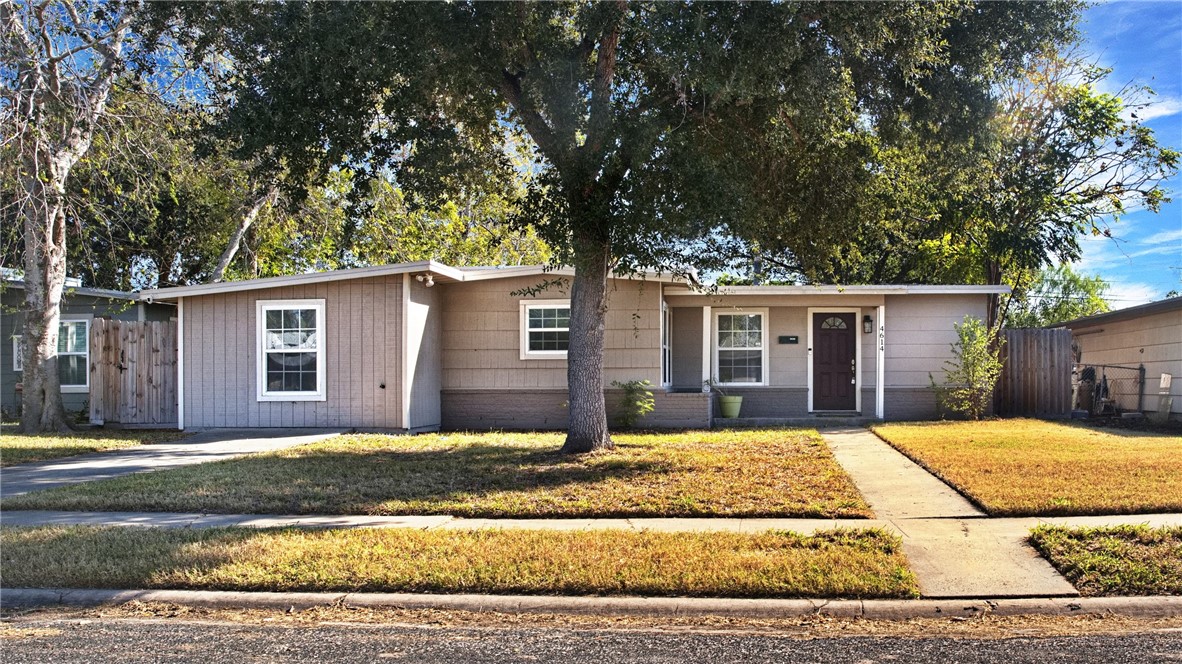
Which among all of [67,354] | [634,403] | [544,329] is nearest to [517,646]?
[634,403]

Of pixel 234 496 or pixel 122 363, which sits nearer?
pixel 234 496

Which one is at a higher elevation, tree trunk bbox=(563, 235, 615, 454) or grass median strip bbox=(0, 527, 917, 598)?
tree trunk bbox=(563, 235, 615, 454)

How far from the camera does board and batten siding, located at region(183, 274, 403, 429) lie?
607 inches

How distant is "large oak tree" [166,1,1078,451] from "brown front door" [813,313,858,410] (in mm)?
6876

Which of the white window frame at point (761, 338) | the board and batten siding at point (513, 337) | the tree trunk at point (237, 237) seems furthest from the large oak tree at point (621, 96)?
the tree trunk at point (237, 237)

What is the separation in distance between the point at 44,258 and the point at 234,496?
9591mm

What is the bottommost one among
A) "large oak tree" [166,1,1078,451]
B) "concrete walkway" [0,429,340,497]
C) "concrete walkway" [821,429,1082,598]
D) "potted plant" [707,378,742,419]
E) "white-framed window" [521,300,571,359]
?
"concrete walkway" [821,429,1082,598]

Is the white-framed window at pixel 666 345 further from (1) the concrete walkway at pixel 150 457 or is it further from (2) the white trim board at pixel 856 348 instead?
(1) the concrete walkway at pixel 150 457

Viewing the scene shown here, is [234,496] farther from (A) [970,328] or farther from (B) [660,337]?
(A) [970,328]

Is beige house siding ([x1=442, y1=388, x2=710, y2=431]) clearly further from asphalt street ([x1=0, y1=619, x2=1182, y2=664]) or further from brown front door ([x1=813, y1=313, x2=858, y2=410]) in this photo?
asphalt street ([x1=0, y1=619, x2=1182, y2=664])

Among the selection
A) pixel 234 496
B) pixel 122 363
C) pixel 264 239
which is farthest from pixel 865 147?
pixel 264 239

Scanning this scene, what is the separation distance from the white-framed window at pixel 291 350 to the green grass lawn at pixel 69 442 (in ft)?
6.09

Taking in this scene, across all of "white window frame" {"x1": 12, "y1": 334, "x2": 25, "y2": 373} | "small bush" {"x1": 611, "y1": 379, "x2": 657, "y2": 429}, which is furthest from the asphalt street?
"white window frame" {"x1": 12, "y1": 334, "x2": 25, "y2": 373}

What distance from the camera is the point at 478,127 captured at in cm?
1260
